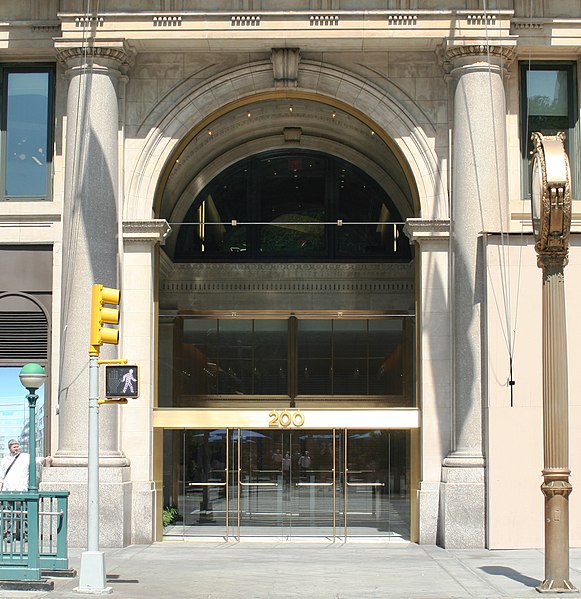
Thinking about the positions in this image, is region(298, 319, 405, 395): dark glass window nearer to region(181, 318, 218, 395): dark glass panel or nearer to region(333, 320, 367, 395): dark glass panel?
region(333, 320, 367, 395): dark glass panel

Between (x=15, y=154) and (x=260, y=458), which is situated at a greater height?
(x=15, y=154)

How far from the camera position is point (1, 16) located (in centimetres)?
2461

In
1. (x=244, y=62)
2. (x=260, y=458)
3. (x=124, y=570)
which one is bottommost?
(x=124, y=570)

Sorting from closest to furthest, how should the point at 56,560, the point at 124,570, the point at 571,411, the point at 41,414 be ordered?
the point at 56,560 → the point at 124,570 → the point at 571,411 → the point at 41,414

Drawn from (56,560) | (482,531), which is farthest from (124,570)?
(482,531)

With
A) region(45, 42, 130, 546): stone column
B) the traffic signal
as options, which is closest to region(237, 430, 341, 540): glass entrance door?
region(45, 42, 130, 546): stone column

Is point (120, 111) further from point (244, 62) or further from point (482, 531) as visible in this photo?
point (482, 531)

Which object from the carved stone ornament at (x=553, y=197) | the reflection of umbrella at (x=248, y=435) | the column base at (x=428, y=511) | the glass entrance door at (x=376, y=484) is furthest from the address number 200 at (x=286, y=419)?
the carved stone ornament at (x=553, y=197)

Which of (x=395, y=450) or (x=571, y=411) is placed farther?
(x=395, y=450)

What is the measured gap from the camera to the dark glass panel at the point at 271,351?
2855 centimetres

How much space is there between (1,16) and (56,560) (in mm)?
11917

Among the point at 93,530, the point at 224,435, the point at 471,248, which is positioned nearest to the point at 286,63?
the point at 471,248

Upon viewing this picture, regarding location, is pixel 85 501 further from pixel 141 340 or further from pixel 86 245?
pixel 86 245

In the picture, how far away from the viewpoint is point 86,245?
933 inches
